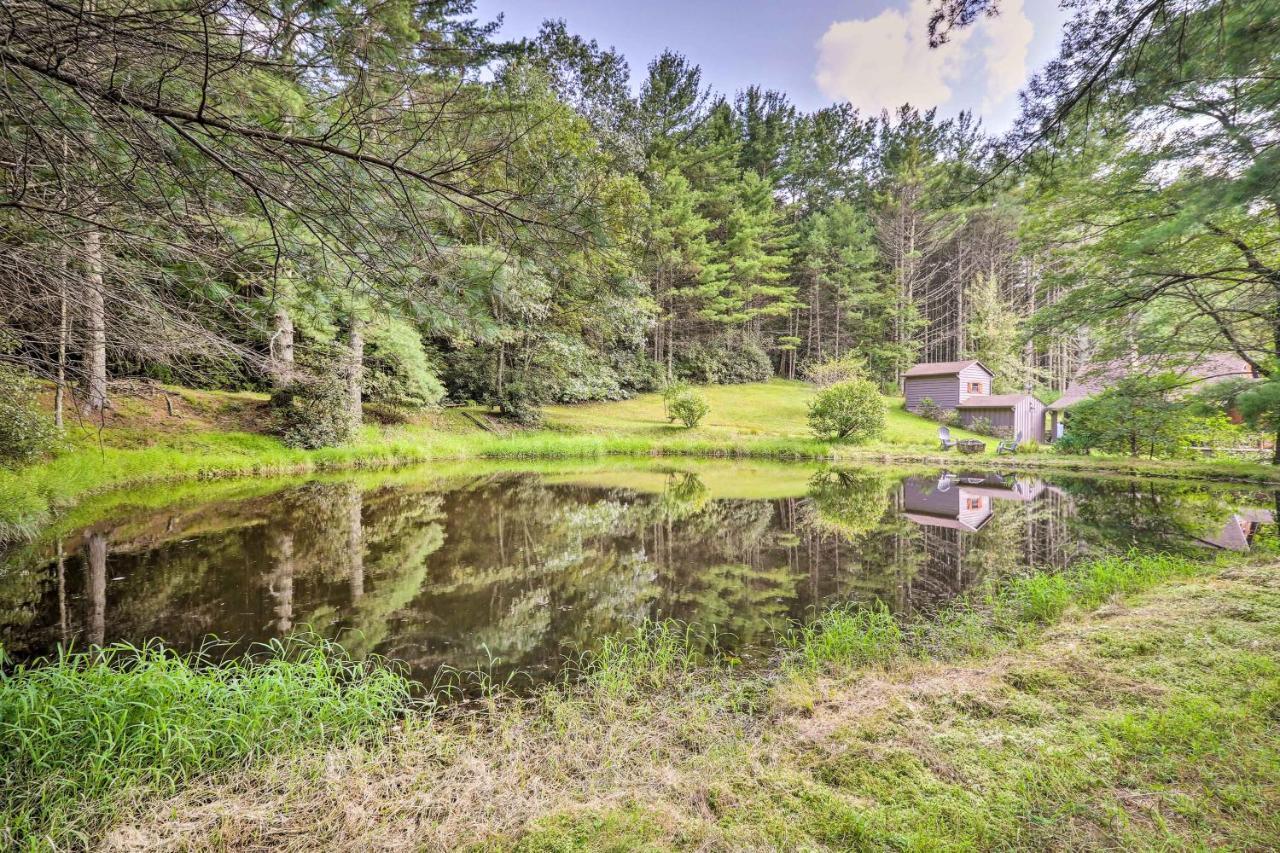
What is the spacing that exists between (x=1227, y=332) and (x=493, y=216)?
12486 millimetres

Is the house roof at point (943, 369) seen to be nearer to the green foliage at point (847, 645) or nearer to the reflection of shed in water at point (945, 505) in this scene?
the reflection of shed in water at point (945, 505)

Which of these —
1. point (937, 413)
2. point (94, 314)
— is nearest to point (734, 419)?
point (937, 413)

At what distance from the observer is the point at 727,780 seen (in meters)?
2.12

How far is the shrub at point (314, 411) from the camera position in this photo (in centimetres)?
1376

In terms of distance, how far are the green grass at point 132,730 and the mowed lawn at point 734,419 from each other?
18000mm

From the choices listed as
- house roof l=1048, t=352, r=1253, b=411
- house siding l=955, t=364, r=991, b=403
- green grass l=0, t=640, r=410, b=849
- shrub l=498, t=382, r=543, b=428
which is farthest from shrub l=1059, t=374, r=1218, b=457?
house siding l=955, t=364, r=991, b=403

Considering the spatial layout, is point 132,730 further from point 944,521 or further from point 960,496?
point 960,496

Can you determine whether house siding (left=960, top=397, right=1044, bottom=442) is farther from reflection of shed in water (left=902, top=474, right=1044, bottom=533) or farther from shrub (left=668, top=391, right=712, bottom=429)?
shrub (left=668, top=391, right=712, bottom=429)

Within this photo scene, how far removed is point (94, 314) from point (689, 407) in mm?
19461

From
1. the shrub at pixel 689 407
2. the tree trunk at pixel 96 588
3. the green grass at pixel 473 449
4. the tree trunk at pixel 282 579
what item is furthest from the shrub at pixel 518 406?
the tree trunk at pixel 96 588

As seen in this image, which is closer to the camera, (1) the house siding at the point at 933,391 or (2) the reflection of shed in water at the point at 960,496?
(2) the reflection of shed in water at the point at 960,496

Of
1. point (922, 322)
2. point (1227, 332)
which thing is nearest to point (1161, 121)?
point (1227, 332)

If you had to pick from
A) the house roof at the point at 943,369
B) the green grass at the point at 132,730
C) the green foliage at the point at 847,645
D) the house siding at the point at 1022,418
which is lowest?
the green foliage at the point at 847,645

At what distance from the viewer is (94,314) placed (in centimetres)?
267
